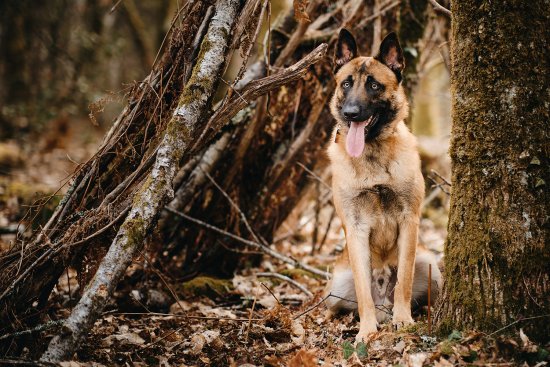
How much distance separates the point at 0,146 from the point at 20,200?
15.5ft

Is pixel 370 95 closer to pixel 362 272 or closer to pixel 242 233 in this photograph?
pixel 362 272

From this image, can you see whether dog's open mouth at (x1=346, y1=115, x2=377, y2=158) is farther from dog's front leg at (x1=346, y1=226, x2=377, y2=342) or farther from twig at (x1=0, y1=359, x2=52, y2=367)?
twig at (x1=0, y1=359, x2=52, y2=367)

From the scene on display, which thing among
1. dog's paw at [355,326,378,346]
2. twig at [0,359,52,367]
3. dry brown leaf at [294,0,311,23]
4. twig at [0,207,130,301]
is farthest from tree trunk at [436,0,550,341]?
twig at [0,359,52,367]

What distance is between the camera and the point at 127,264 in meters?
2.65

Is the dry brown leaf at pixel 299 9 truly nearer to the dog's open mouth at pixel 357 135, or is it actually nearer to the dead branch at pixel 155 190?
the dead branch at pixel 155 190

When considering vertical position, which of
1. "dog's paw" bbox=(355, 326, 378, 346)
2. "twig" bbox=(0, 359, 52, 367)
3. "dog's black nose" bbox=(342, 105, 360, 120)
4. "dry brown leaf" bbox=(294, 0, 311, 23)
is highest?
"dry brown leaf" bbox=(294, 0, 311, 23)

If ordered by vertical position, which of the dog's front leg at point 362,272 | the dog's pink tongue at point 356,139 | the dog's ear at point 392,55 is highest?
the dog's ear at point 392,55

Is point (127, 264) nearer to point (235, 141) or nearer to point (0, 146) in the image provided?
point (235, 141)

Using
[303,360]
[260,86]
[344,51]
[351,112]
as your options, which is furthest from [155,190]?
[344,51]

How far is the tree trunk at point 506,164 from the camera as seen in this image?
2514 mm

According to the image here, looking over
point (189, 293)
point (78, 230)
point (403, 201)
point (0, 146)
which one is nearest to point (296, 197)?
point (189, 293)

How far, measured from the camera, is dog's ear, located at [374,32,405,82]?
379cm

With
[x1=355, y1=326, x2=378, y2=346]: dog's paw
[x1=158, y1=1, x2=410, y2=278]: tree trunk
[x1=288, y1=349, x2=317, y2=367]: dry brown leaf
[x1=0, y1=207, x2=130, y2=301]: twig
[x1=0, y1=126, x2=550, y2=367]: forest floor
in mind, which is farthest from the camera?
[x1=158, y1=1, x2=410, y2=278]: tree trunk

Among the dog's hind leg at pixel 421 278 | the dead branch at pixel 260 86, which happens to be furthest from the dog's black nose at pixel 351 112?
the dog's hind leg at pixel 421 278
